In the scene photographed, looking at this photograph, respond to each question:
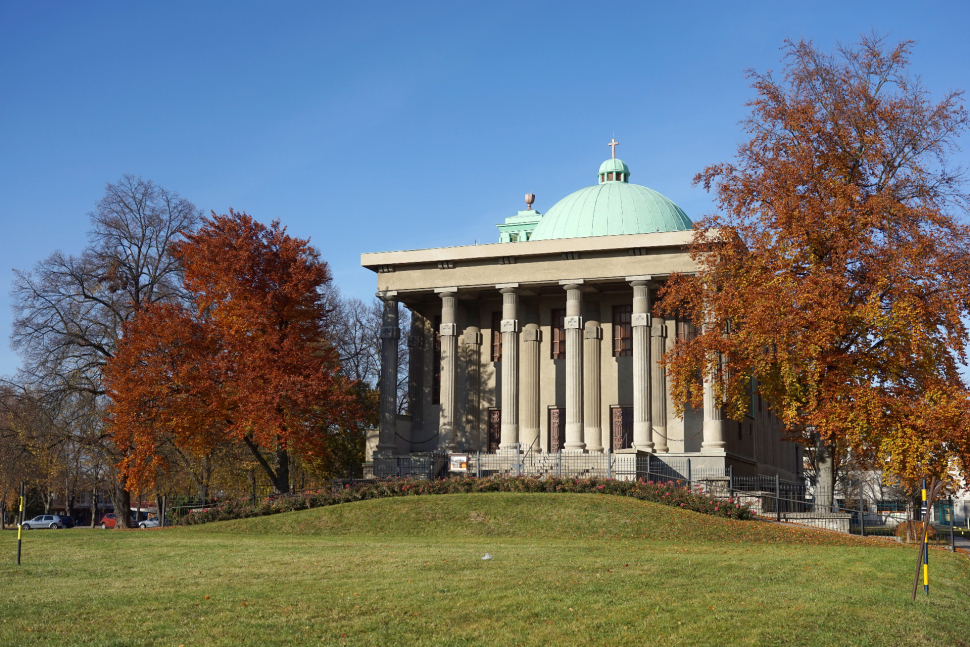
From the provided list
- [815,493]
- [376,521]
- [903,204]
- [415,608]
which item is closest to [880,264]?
[903,204]

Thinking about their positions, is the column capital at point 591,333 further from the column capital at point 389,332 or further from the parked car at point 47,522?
the parked car at point 47,522

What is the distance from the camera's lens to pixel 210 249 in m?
36.3

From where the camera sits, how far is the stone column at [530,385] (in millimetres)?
41531

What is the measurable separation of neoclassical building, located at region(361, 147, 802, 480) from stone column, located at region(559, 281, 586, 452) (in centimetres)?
5

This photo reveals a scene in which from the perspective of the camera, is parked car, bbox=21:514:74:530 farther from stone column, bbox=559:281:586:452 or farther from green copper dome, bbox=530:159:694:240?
stone column, bbox=559:281:586:452

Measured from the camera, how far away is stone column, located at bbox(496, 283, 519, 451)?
4059 cm

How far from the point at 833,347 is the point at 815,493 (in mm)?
5354

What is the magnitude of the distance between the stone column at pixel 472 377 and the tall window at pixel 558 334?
3.61m

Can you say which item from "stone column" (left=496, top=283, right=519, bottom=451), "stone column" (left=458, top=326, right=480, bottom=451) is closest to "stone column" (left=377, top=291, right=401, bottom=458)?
"stone column" (left=458, top=326, right=480, bottom=451)

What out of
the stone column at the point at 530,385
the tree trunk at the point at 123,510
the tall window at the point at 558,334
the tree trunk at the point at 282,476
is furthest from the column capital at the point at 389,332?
the tree trunk at the point at 123,510

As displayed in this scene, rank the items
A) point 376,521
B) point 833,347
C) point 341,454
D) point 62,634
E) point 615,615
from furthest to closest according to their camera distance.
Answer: point 341,454, point 376,521, point 833,347, point 615,615, point 62,634

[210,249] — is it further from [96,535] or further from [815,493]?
[815,493]

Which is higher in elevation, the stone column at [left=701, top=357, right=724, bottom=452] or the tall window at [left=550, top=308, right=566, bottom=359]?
the tall window at [left=550, top=308, right=566, bottom=359]

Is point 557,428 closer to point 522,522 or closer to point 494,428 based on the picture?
point 494,428
